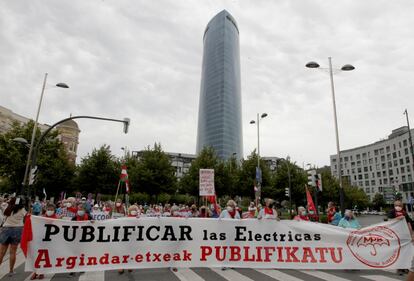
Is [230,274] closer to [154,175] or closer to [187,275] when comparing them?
[187,275]

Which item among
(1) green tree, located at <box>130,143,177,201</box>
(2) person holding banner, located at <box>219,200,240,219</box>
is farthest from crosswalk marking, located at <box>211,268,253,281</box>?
(1) green tree, located at <box>130,143,177,201</box>

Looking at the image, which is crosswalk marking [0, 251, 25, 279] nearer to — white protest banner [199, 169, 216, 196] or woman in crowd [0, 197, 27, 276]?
woman in crowd [0, 197, 27, 276]

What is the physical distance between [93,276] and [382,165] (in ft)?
379

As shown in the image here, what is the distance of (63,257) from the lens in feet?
21.6

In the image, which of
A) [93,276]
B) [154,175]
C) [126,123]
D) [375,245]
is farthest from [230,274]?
[154,175]

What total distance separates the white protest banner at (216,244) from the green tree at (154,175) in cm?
3048

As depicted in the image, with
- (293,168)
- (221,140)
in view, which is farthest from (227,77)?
(293,168)

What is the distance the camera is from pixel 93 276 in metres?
6.71

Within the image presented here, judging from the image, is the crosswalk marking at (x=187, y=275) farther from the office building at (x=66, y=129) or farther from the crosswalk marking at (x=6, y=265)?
the office building at (x=66, y=129)

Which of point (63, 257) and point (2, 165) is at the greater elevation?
point (2, 165)

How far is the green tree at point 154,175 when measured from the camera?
37.4 metres

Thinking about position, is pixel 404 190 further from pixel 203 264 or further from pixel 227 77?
pixel 203 264

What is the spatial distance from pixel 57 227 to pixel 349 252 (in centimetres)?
705

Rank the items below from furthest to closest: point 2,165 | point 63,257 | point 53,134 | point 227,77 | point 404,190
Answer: point 227,77 → point 404,190 → point 53,134 → point 2,165 → point 63,257
